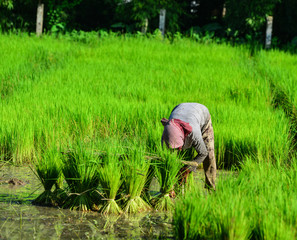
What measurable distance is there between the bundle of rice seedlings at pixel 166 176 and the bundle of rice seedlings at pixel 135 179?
0.36 ft

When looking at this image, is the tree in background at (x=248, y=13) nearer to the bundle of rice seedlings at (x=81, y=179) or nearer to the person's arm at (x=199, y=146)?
the person's arm at (x=199, y=146)

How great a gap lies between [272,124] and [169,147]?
2925 millimetres

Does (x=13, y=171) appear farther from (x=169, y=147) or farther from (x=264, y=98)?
(x=264, y=98)

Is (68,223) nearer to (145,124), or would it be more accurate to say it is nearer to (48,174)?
(48,174)

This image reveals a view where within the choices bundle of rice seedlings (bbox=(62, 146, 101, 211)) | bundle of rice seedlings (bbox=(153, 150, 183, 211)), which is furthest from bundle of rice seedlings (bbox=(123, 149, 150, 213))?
bundle of rice seedlings (bbox=(62, 146, 101, 211))

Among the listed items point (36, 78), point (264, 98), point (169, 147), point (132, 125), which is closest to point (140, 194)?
point (169, 147)

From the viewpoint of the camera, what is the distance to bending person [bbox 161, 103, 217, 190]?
411 centimetres

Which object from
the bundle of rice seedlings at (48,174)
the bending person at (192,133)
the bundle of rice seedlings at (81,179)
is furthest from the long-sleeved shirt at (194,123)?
the bundle of rice seedlings at (48,174)

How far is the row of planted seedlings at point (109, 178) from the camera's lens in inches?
170

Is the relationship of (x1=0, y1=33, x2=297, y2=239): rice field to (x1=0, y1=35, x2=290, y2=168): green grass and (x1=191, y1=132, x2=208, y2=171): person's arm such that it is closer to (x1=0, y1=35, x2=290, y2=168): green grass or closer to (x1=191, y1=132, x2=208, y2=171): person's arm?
(x1=0, y1=35, x2=290, y2=168): green grass

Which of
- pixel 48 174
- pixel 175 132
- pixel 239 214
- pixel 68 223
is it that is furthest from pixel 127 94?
pixel 239 214

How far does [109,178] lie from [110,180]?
0.02 meters

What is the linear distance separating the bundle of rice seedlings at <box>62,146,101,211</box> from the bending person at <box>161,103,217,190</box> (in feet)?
2.27

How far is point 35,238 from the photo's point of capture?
374 centimetres
